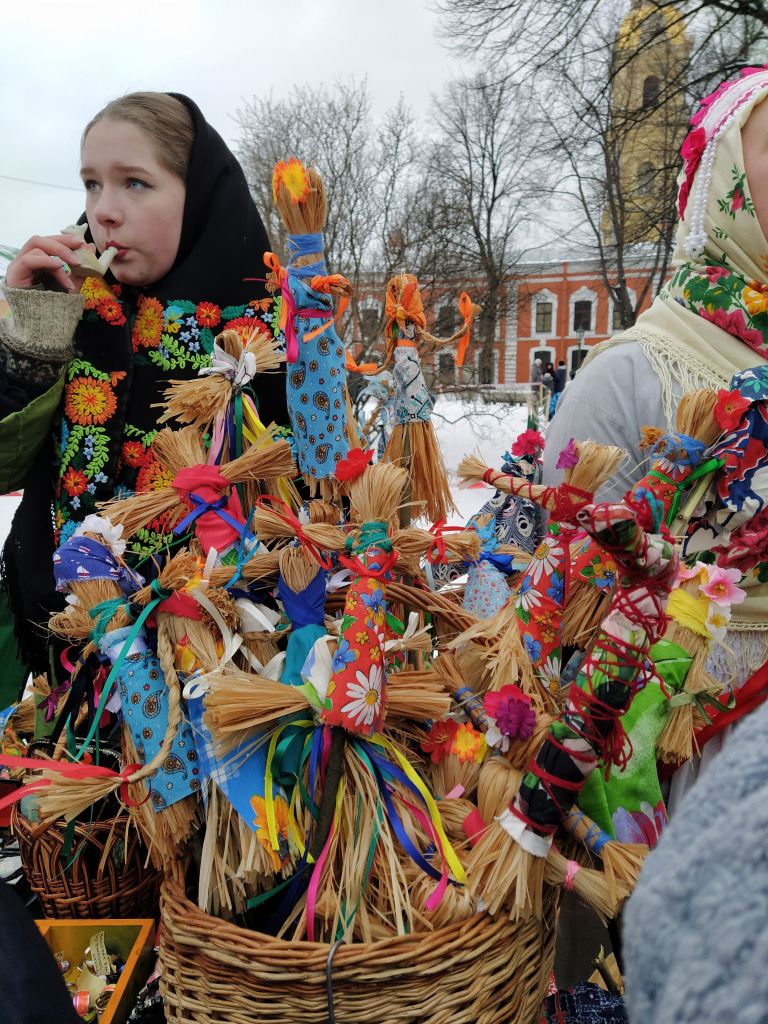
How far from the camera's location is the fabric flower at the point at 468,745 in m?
0.93

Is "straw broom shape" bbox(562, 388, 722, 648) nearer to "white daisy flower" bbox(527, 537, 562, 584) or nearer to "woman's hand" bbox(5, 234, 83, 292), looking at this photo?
"white daisy flower" bbox(527, 537, 562, 584)

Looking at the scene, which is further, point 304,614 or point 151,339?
point 151,339

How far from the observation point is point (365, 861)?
0.82 metres

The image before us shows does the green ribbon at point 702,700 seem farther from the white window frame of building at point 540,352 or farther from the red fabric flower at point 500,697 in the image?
the white window frame of building at point 540,352

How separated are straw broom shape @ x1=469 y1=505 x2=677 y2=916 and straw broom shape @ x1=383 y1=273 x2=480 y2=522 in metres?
0.80

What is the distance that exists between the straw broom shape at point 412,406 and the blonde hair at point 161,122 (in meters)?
0.54

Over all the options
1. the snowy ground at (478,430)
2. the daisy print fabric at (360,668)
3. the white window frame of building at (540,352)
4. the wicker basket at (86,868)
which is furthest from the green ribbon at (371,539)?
the white window frame of building at (540,352)

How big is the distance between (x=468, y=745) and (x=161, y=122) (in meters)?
1.22

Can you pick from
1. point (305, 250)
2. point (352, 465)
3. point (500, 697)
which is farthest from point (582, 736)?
point (305, 250)

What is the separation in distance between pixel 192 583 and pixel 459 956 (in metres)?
0.52

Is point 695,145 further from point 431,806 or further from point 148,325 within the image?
point 431,806

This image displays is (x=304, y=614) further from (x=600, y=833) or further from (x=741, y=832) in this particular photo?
(x=741, y=832)

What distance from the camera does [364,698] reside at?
81 cm

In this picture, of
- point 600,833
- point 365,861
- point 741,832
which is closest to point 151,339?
point 365,861
